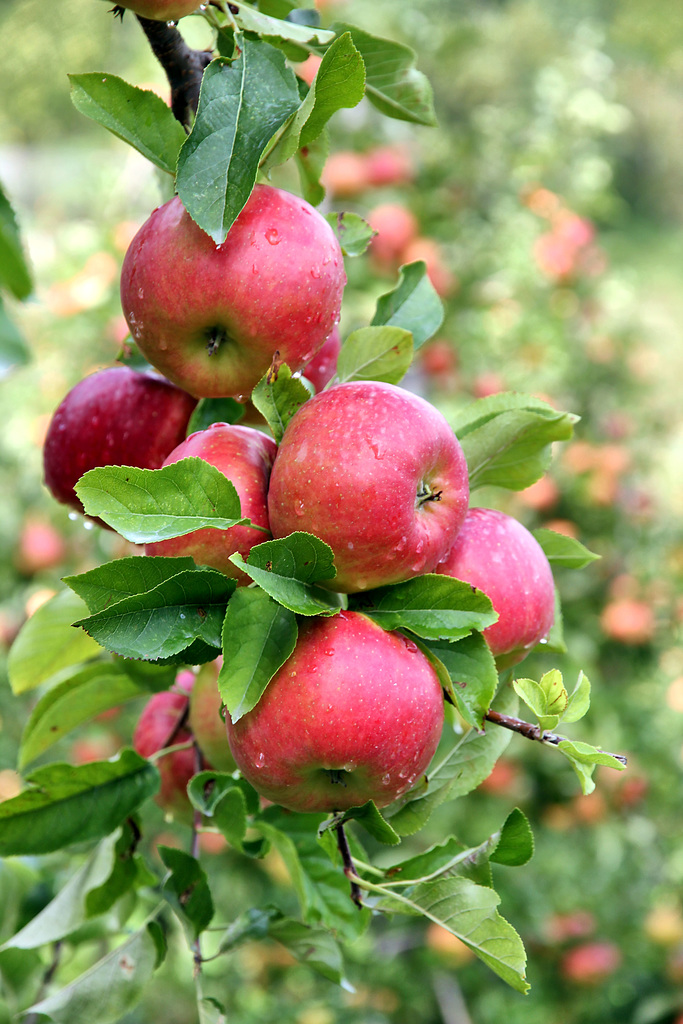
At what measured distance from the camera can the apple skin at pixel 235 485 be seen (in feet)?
1.61

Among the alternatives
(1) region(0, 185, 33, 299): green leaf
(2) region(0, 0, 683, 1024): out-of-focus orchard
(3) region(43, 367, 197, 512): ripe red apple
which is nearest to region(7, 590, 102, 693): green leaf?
(3) region(43, 367, 197, 512): ripe red apple

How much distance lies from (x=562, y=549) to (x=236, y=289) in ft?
0.98

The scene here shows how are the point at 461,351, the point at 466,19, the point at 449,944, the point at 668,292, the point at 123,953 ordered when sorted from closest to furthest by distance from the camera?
the point at 123,953, the point at 449,944, the point at 461,351, the point at 466,19, the point at 668,292

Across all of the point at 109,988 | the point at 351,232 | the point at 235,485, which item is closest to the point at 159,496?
the point at 235,485

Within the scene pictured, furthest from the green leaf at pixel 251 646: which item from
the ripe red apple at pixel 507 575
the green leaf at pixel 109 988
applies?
the green leaf at pixel 109 988

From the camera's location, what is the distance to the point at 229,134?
49 cm

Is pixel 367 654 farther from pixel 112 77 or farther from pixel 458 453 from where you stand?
pixel 112 77

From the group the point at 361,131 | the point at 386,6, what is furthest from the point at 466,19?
the point at 361,131

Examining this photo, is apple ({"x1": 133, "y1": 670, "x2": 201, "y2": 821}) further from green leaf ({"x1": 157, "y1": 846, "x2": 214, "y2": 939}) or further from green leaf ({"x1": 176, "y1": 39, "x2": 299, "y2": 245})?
green leaf ({"x1": 176, "y1": 39, "x2": 299, "y2": 245})

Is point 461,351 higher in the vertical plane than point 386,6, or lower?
lower

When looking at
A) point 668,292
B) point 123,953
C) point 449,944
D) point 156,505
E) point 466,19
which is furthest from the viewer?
point 668,292

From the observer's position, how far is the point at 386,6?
2.23 m

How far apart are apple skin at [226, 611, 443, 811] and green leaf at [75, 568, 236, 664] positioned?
0.05 m

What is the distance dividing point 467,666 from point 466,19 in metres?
2.98
